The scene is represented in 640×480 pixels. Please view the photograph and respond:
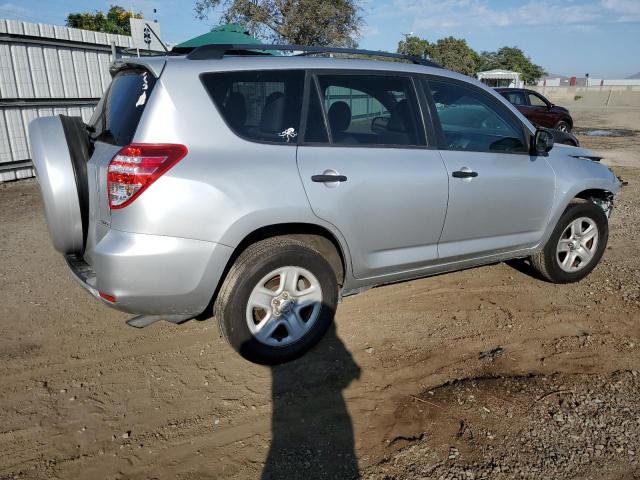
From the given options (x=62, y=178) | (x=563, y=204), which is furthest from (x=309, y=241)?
(x=563, y=204)

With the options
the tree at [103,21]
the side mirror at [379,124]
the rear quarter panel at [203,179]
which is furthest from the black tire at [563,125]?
the tree at [103,21]

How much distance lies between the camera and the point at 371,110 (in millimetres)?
3416

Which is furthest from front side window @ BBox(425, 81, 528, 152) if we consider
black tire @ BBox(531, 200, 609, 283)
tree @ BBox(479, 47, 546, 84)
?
tree @ BBox(479, 47, 546, 84)

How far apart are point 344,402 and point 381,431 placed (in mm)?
309

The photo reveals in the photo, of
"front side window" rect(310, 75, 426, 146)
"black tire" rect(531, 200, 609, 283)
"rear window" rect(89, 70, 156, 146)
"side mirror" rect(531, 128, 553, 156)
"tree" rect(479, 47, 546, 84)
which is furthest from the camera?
"tree" rect(479, 47, 546, 84)

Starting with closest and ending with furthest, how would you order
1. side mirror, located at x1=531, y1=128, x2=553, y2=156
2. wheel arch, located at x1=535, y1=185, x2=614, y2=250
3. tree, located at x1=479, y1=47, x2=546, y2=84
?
1. side mirror, located at x1=531, y1=128, x2=553, y2=156
2. wheel arch, located at x1=535, y1=185, x2=614, y2=250
3. tree, located at x1=479, y1=47, x2=546, y2=84

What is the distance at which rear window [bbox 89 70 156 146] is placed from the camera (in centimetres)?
273

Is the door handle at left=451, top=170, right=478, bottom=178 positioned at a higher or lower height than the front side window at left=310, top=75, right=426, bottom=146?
lower

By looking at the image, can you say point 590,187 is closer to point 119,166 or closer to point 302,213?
point 302,213

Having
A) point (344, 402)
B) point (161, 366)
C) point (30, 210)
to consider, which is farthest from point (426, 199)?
point (30, 210)

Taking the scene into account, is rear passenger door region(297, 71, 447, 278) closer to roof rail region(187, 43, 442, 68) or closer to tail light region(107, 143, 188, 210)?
roof rail region(187, 43, 442, 68)

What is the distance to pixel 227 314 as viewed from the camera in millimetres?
2893

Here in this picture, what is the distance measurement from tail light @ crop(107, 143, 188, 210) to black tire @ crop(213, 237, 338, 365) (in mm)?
687

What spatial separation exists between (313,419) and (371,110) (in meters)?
2.04
